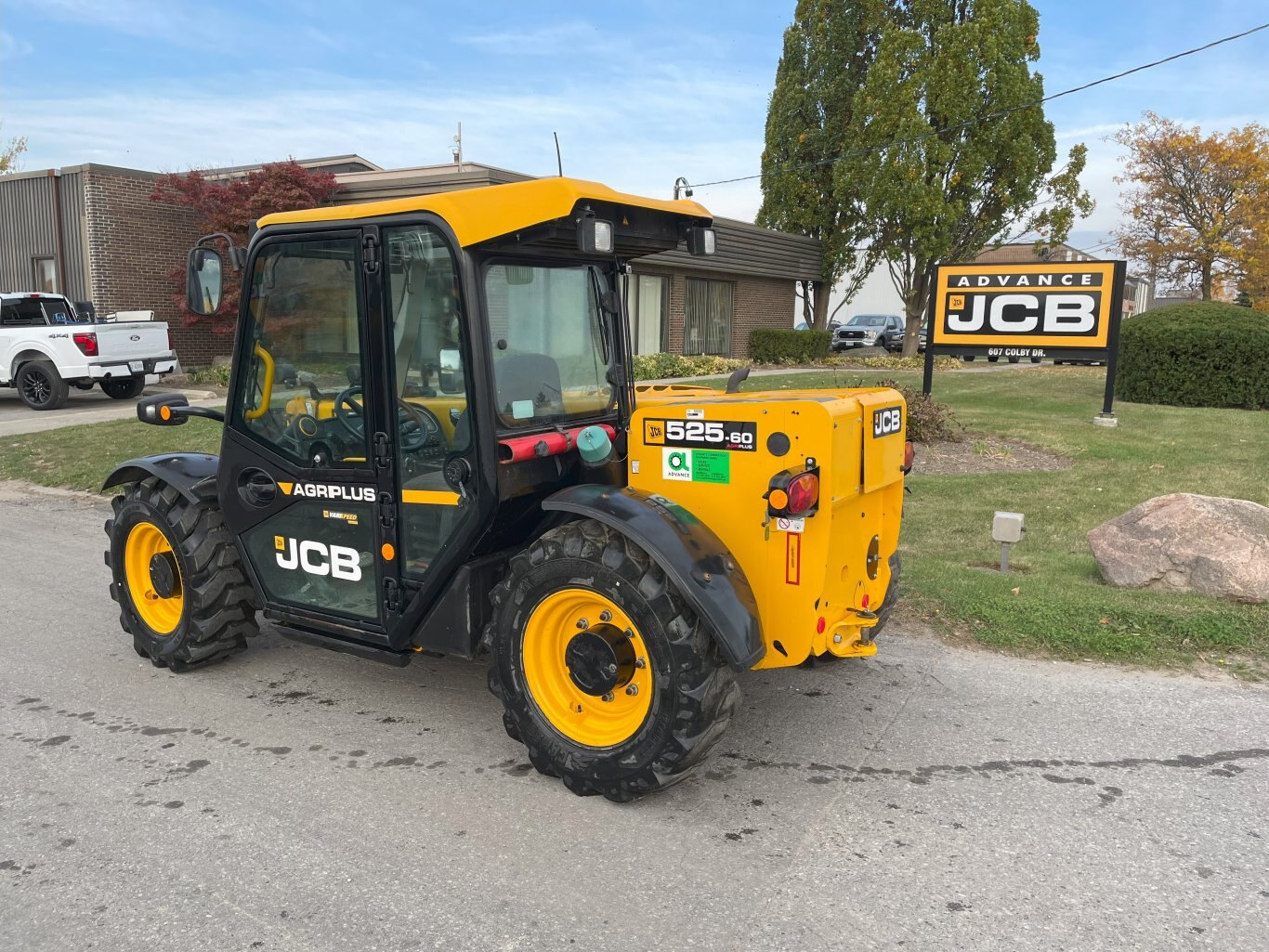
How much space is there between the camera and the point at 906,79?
24.9m

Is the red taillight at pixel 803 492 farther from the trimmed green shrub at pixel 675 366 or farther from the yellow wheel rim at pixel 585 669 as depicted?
the trimmed green shrub at pixel 675 366

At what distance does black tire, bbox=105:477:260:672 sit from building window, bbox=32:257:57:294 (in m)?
17.8

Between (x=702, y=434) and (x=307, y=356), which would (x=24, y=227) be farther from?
(x=702, y=434)

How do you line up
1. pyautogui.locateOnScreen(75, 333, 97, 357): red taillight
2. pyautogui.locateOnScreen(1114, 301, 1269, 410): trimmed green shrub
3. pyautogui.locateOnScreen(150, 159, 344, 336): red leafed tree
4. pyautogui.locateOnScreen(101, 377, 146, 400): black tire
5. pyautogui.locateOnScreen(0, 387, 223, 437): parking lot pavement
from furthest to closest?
pyautogui.locateOnScreen(150, 159, 344, 336): red leafed tree, pyautogui.locateOnScreen(101, 377, 146, 400): black tire, pyautogui.locateOnScreen(75, 333, 97, 357): red taillight, pyautogui.locateOnScreen(1114, 301, 1269, 410): trimmed green shrub, pyautogui.locateOnScreen(0, 387, 223, 437): parking lot pavement

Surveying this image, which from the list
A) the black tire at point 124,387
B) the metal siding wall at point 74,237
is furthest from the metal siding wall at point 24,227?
the black tire at point 124,387

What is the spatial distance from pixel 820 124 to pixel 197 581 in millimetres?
26834

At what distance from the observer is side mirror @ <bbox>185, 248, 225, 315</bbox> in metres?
4.01

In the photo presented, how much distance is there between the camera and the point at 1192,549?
18.6ft

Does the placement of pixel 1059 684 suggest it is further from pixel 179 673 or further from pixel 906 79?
pixel 906 79

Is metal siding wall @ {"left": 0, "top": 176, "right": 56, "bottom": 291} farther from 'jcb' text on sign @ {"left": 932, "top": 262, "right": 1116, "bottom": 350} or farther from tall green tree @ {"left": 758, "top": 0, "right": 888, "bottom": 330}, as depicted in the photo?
tall green tree @ {"left": 758, "top": 0, "right": 888, "bottom": 330}

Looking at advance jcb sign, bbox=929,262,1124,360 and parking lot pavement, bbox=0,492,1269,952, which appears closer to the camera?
parking lot pavement, bbox=0,492,1269,952

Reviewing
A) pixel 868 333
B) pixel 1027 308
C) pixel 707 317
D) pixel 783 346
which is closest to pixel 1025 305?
A: pixel 1027 308

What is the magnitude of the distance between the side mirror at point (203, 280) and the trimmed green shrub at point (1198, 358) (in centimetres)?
1563

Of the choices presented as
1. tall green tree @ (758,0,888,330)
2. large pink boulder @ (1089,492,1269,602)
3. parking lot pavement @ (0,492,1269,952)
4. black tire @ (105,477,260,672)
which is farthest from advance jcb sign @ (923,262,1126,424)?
tall green tree @ (758,0,888,330)
